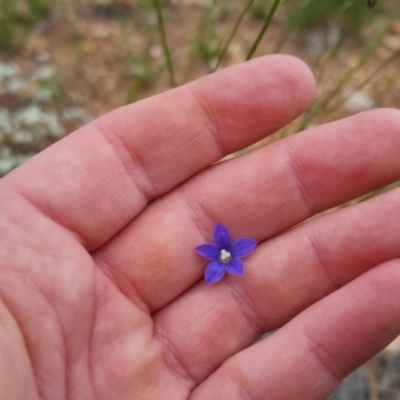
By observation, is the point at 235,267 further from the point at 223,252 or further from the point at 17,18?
the point at 17,18

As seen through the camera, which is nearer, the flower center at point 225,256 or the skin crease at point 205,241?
the skin crease at point 205,241

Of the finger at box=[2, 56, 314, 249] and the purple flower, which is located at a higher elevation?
the finger at box=[2, 56, 314, 249]

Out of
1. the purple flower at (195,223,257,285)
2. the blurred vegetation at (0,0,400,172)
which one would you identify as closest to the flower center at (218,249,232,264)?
the purple flower at (195,223,257,285)

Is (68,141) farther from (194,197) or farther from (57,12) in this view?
(57,12)

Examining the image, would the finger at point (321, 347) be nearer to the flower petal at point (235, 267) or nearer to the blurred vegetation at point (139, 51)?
the flower petal at point (235, 267)

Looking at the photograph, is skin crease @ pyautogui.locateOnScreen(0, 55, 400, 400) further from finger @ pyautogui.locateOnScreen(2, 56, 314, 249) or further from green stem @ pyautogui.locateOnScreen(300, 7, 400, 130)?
green stem @ pyautogui.locateOnScreen(300, 7, 400, 130)

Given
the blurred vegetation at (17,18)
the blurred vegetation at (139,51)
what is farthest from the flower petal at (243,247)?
the blurred vegetation at (17,18)

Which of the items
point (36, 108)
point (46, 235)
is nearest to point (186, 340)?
point (46, 235)
